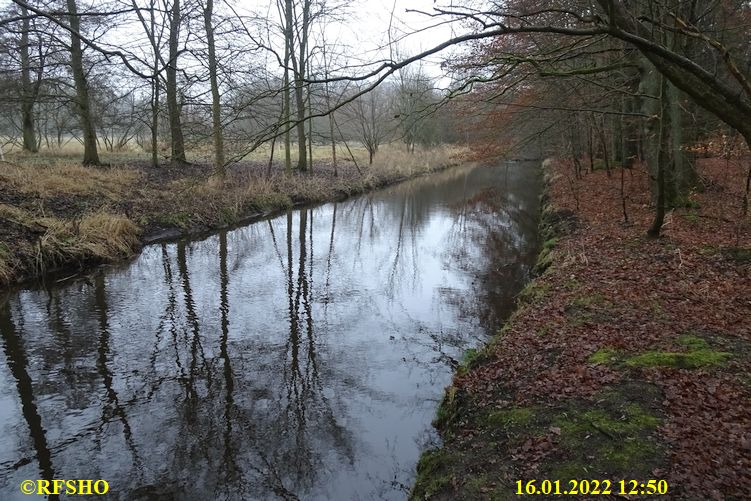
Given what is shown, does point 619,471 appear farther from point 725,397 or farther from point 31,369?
point 31,369

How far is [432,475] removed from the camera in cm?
417

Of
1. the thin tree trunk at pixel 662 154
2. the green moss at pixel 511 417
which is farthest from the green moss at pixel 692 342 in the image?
the thin tree trunk at pixel 662 154

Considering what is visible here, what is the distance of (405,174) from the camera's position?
102 ft

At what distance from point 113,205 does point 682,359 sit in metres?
13.2

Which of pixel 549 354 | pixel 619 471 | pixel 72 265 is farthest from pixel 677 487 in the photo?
pixel 72 265

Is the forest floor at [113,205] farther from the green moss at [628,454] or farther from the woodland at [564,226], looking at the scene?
the green moss at [628,454]

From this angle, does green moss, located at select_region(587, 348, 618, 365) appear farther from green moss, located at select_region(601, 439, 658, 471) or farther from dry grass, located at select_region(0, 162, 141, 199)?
dry grass, located at select_region(0, 162, 141, 199)

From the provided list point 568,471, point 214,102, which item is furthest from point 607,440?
point 214,102

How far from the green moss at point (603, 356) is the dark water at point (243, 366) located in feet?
5.84

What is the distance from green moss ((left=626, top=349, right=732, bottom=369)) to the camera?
455cm

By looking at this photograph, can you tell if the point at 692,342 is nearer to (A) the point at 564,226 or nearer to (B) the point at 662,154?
(B) the point at 662,154

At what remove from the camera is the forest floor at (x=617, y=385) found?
343 centimetres

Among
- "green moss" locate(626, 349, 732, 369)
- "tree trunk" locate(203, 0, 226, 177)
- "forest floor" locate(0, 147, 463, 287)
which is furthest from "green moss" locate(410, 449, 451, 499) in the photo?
"forest floor" locate(0, 147, 463, 287)

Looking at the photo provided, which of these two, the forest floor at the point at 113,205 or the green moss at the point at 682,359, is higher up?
the forest floor at the point at 113,205
